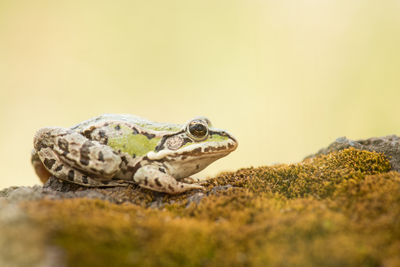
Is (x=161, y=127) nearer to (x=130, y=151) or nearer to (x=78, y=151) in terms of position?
(x=130, y=151)

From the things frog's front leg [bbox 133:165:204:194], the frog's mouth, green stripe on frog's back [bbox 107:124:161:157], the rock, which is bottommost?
frog's front leg [bbox 133:165:204:194]

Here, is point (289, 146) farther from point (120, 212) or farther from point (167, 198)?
point (120, 212)

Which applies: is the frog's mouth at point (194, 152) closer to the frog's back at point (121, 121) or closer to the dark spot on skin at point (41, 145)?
the frog's back at point (121, 121)

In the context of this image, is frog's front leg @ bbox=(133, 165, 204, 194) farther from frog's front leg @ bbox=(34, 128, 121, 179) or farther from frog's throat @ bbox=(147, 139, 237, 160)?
frog's front leg @ bbox=(34, 128, 121, 179)

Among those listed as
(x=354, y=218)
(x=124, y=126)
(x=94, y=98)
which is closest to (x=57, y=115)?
(x=94, y=98)

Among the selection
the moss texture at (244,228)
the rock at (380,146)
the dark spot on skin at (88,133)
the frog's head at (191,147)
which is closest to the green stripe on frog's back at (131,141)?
the frog's head at (191,147)

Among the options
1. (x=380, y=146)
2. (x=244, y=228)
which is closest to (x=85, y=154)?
(x=244, y=228)

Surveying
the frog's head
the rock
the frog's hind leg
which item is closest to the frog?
the frog's head

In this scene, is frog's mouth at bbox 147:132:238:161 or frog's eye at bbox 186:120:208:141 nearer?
frog's mouth at bbox 147:132:238:161
